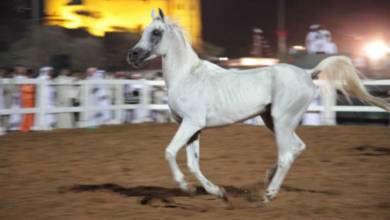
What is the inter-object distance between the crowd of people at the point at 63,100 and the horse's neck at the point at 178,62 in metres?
7.79

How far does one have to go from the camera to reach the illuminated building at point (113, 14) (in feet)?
119

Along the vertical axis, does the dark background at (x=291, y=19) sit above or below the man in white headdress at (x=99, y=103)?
above

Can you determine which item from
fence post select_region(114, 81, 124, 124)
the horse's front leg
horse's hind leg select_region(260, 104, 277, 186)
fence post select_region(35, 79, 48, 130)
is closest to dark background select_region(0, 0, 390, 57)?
fence post select_region(114, 81, 124, 124)

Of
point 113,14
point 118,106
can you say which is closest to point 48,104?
point 118,106

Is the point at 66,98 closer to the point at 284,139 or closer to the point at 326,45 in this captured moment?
the point at 326,45

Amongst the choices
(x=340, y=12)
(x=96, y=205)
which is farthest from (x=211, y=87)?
(x=340, y=12)

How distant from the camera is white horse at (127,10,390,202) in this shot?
6.64 m

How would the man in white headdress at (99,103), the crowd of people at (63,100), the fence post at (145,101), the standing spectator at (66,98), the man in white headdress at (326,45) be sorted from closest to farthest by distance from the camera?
the crowd of people at (63,100), the standing spectator at (66,98), the man in white headdress at (99,103), the man in white headdress at (326,45), the fence post at (145,101)

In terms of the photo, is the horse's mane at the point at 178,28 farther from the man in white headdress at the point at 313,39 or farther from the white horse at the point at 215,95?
the man in white headdress at the point at 313,39

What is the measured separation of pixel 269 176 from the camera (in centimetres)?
715

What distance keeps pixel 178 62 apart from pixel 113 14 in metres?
33.5

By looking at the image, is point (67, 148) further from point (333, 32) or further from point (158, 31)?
point (333, 32)

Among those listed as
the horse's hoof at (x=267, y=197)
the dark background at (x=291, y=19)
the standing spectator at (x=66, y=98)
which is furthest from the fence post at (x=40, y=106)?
the dark background at (x=291, y=19)

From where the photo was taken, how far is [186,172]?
9.17m
